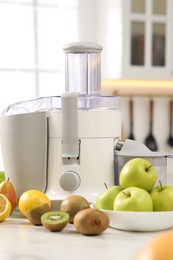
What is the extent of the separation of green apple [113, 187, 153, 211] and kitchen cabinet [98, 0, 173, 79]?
88.9 inches

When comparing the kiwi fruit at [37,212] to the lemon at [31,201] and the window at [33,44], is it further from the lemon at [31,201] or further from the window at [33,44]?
the window at [33,44]

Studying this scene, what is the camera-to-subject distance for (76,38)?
11.5ft

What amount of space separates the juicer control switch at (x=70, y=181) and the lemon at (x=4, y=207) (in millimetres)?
176

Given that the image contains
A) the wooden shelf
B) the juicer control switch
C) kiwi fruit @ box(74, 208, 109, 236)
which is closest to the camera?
kiwi fruit @ box(74, 208, 109, 236)

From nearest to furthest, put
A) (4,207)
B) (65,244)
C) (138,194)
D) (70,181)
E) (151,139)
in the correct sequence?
(65,244)
(138,194)
(4,207)
(70,181)
(151,139)

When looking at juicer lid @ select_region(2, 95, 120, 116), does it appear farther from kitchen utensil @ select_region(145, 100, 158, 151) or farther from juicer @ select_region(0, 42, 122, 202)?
kitchen utensil @ select_region(145, 100, 158, 151)

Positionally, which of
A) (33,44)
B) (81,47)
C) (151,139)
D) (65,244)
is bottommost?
(151,139)

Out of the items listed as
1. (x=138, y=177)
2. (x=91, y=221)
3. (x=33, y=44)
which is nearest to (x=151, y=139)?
(x=33, y=44)

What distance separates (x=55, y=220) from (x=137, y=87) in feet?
9.15

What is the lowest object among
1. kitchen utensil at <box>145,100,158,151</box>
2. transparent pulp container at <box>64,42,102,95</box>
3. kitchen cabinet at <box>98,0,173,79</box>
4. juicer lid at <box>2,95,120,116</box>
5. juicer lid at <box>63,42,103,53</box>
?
kitchen utensil at <box>145,100,158,151</box>

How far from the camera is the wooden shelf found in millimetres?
3650

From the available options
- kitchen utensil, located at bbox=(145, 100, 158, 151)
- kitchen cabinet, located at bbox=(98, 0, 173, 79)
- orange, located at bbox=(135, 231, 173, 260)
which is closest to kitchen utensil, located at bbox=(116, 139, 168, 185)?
orange, located at bbox=(135, 231, 173, 260)

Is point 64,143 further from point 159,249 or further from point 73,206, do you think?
point 159,249

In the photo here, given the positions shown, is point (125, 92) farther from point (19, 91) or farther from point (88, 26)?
point (19, 91)
